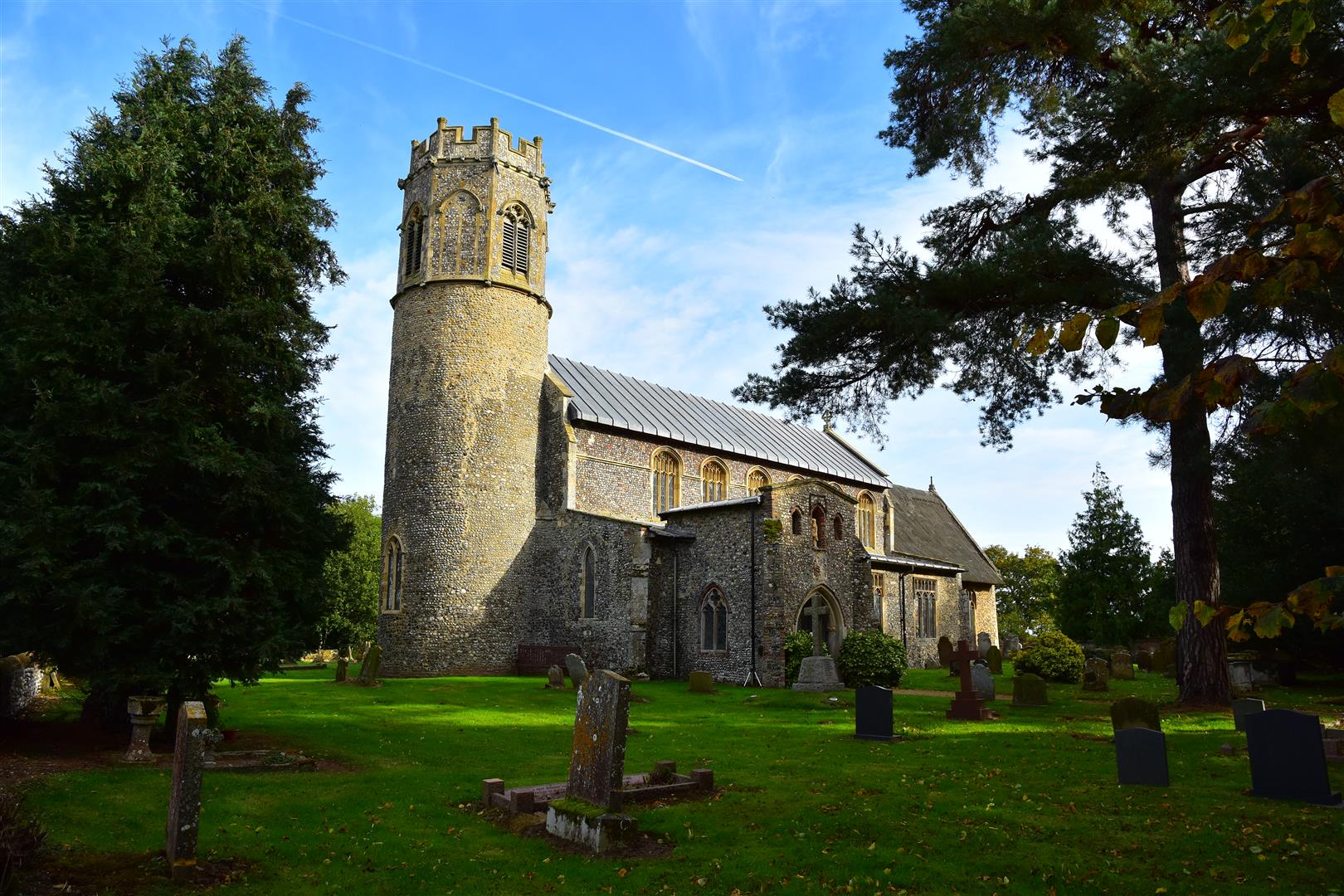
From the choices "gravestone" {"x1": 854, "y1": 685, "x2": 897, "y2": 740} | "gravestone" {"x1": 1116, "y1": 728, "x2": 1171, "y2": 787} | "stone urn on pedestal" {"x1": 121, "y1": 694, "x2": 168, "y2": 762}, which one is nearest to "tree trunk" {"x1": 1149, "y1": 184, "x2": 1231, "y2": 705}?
"gravestone" {"x1": 854, "y1": 685, "x2": 897, "y2": 740}

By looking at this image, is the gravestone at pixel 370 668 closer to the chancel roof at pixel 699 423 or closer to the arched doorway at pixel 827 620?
the chancel roof at pixel 699 423

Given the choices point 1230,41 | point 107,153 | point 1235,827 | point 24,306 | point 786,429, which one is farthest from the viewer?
point 786,429

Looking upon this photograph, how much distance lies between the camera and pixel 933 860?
687cm

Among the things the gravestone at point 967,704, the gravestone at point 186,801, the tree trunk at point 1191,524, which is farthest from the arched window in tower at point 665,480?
the gravestone at point 186,801

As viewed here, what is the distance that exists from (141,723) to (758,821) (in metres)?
7.38

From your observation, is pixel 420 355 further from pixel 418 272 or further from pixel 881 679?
pixel 881 679

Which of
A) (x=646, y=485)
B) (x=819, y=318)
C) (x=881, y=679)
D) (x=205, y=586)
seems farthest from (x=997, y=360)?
(x=646, y=485)

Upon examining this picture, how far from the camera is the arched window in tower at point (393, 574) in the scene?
82.2 ft

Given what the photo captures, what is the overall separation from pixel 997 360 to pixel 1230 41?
38.2 ft

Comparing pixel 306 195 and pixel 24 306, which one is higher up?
pixel 306 195

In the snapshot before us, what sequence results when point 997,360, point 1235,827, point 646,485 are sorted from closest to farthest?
point 1235,827 → point 997,360 → point 646,485

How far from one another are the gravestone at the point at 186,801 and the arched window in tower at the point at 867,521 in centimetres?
3170

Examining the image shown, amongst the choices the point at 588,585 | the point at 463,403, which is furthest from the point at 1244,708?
the point at 463,403

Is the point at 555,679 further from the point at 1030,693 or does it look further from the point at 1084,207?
the point at 1084,207
